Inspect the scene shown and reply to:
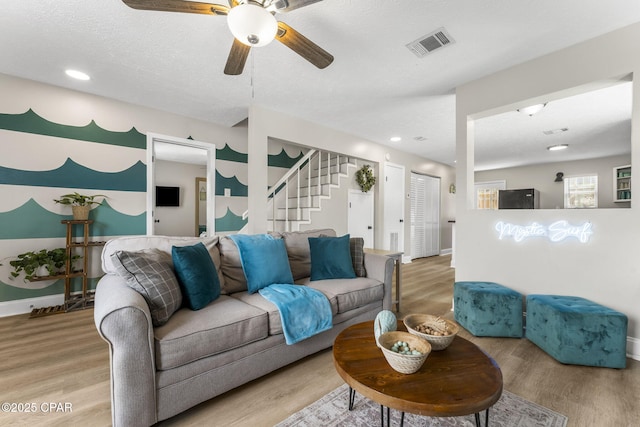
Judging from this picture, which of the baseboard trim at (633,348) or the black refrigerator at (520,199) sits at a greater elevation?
the black refrigerator at (520,199)

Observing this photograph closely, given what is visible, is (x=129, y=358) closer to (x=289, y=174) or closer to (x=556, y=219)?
(x=556, y=219)

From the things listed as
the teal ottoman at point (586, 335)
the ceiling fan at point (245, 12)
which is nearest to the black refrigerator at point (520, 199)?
the teal ottoman at point (586, 335)

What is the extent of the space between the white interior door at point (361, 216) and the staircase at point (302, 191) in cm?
49

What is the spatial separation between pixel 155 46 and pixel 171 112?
1.66 m

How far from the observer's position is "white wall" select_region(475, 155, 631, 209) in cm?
604

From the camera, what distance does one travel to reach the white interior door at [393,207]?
5523 millimetres

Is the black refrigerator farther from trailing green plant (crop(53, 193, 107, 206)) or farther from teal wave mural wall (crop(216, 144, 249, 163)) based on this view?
trailing green plant (crop(53, 193, 107, 206))

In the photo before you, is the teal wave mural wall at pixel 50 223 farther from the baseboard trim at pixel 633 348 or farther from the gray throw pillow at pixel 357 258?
the baseboard trim at pixel 633 348

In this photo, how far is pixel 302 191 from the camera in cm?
511

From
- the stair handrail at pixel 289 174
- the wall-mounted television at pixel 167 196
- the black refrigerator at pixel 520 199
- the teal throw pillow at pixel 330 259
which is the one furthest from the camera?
the black refrigerator at pixel 520 199

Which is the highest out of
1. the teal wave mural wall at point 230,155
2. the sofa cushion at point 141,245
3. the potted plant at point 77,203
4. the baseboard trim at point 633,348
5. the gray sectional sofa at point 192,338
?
the teal wave mural wall at point 230,155

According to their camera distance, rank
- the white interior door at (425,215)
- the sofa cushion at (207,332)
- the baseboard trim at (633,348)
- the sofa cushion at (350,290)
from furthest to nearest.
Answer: the white interior door at (425,215), the sofa cushion at (350,290), the baseboard trim at (633,348), the sofa cushion at (207,332)

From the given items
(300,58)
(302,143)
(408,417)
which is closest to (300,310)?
(408,417)

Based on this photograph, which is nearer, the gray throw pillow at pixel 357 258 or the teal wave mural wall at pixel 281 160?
the gray throw pillow at pixel 357 258
